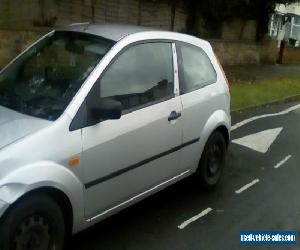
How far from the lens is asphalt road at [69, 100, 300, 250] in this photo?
15.6ft

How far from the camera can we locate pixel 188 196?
5926 mm

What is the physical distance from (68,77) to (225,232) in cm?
219

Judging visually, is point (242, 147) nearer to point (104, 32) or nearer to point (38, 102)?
point (104, 32)

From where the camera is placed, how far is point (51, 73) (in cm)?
455

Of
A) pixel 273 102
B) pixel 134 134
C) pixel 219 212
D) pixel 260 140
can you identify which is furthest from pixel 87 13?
pixel 134 134

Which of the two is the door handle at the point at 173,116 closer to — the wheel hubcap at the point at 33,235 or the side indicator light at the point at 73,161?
the side indicator light at the point at 73,161

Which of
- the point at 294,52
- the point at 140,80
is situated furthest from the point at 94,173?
the point at 294,52

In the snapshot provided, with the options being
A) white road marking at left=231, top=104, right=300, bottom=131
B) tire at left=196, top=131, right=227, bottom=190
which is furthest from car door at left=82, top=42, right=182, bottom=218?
white road marking at left=231, top=104, right=300, bottom=131

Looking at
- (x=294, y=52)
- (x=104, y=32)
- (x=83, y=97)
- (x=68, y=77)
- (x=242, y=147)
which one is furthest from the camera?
(x=294, y=52)

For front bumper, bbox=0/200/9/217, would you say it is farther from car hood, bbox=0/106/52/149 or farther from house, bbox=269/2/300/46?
house, bbox=269/2/300/46

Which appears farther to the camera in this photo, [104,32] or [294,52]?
[294,52]

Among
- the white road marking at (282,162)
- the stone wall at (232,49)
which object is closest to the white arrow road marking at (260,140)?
the white road marking at (282,162)

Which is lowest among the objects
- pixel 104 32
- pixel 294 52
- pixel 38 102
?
pixel 294 52

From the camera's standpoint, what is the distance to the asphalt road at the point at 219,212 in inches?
187
